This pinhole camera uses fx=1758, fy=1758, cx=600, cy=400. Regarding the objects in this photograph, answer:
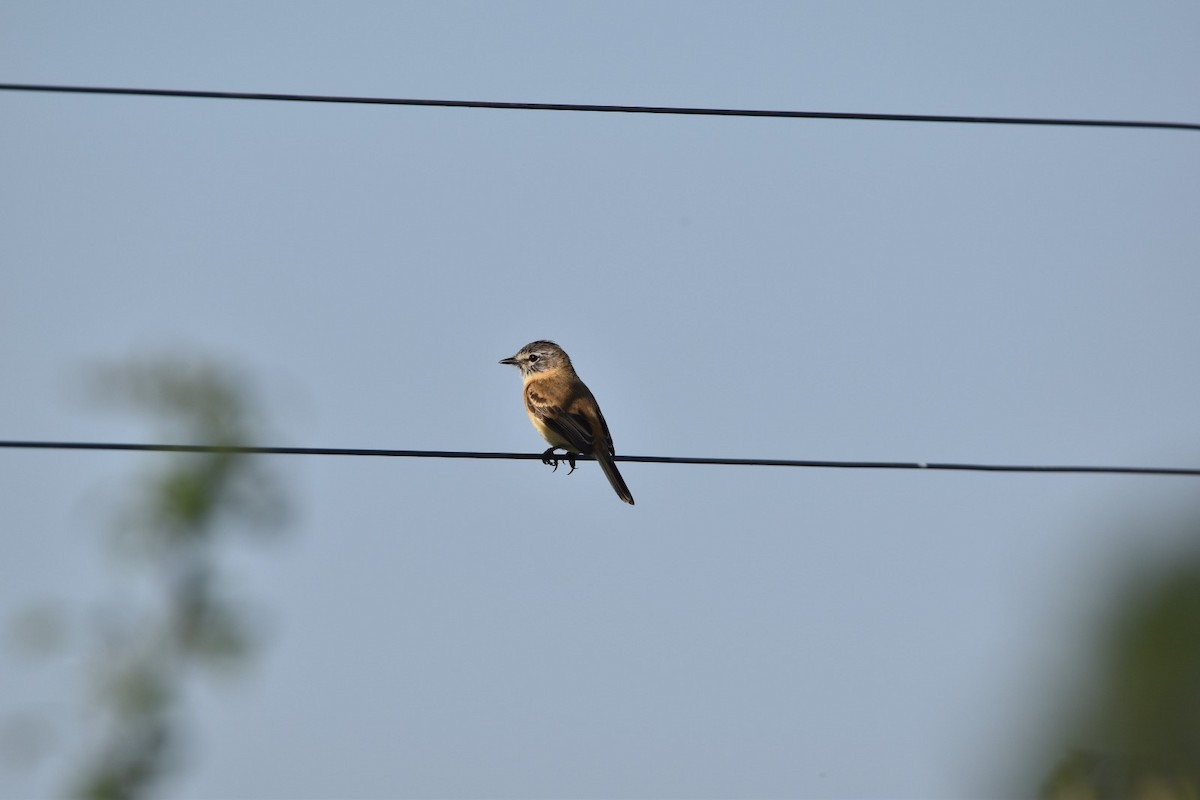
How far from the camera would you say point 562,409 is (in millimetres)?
14461

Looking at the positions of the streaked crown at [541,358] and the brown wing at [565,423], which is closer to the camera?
the brown wing at [565,423]

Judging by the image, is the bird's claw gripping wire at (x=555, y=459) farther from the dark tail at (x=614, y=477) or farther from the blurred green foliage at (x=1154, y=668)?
the blurred green foliage at (x=1154, y=668)

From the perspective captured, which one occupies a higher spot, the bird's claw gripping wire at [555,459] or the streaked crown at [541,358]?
the streaked crown at [541,358]

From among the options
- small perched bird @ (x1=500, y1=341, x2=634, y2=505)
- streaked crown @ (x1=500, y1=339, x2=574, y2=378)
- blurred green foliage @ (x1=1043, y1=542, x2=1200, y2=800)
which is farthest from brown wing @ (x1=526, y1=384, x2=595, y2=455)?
blurred green foliage @ (x1=1043, y1=542, x2=1200, y2=800)

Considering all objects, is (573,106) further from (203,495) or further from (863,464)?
(203,495)

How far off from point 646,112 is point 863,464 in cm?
235

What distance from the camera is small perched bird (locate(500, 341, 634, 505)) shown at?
540 inches

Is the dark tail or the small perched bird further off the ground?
the small perched bird

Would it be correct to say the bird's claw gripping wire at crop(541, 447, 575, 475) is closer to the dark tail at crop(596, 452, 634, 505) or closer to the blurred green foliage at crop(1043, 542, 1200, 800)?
the dark tail at crop(596, 452, 634, 505)

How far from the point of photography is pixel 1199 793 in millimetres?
6875

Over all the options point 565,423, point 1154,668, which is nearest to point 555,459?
point 565,423

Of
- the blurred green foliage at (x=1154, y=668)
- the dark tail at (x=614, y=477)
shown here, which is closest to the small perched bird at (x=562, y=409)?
the dark tail at (x=614, y=477)

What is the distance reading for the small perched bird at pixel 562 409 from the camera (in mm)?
13711

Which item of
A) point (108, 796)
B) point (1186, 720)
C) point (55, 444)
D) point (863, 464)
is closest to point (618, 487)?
point (863, 464)
